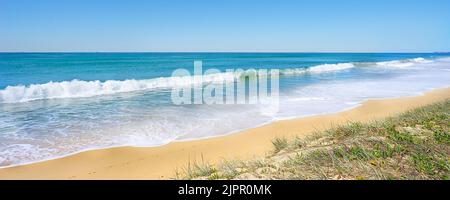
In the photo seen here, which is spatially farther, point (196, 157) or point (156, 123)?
point (156, 123)

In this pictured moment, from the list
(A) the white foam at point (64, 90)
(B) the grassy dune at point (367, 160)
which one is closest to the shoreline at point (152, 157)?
(B) the grassy dune at point (367, 160)

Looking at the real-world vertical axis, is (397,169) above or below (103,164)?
above

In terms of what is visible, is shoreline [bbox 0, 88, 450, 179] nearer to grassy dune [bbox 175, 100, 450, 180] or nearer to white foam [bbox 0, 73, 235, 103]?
grassy dune [bbox 175, 100, 450, 180]

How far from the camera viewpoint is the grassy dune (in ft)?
10.5

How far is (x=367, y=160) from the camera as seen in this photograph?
3.55 metres

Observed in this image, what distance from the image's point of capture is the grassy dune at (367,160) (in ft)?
10.5

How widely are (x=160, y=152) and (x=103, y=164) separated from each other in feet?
3.91

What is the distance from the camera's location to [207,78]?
25.0 m

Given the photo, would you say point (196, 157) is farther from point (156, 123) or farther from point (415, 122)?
point (415, 122)

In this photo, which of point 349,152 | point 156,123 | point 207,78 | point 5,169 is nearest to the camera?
point 349,152

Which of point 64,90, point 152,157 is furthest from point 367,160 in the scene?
point 64,90

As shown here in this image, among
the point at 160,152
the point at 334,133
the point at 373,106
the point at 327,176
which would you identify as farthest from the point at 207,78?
the point at 327,176

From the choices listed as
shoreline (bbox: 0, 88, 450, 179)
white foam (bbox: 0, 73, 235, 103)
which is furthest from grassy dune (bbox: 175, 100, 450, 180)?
white foam (bbox: 0, 73, 235, 103)
